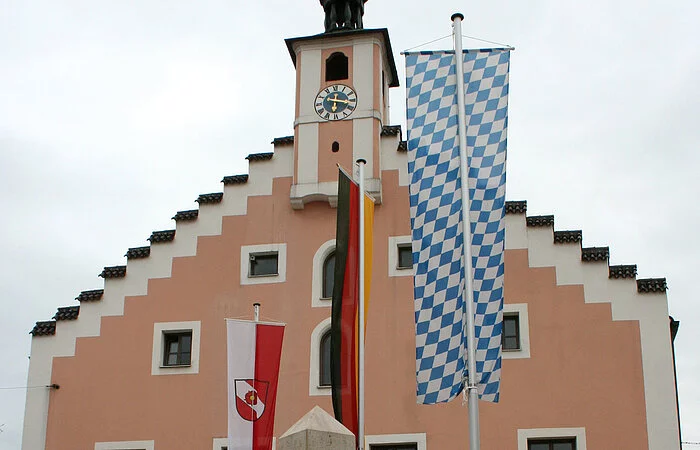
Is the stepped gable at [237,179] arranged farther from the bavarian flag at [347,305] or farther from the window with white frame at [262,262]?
the bavarian flag at [347,305]

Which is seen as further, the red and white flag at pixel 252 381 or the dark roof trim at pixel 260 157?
the dark roof trim at pixel 260 157

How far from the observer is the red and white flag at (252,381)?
21.6m

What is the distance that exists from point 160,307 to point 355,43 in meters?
9.10

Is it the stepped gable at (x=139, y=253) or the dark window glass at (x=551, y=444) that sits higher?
the stepped gable at (x=139, y=253)

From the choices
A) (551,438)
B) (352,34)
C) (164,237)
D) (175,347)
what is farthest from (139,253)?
(551,438)

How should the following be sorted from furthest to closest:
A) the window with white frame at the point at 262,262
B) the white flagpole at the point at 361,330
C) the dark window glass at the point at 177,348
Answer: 1. the window with white frame at the point at 262,262
2. the dark window glass at the point at 177,348
3. the white flagpole at the point at 361,330

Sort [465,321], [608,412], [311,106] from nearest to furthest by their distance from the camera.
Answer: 1. [465,321]
2. [608,412]
3. [311,106]

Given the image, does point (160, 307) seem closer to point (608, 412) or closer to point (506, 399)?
point (506, 399)

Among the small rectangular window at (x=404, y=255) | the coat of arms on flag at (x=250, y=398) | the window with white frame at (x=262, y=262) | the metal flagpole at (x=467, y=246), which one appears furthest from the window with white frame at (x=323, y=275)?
the metal flagpole at (x=467, y=246)

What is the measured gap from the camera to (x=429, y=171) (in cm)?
1834

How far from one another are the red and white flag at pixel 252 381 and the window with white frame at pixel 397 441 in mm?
4229

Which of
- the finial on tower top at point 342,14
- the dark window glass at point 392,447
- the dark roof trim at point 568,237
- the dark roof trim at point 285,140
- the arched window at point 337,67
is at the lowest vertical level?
the dark window glass at point 392,447

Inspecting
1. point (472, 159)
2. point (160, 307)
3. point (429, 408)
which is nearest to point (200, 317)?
point (160, 307)

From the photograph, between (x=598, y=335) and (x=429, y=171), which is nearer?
(x=429, y=171)
